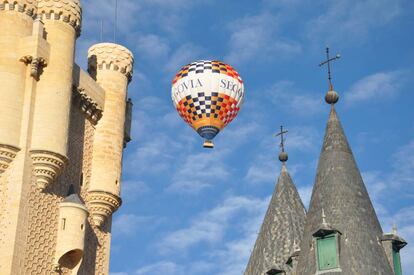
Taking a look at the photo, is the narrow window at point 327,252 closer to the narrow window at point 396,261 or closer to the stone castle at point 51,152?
the narrow window at point 396,261

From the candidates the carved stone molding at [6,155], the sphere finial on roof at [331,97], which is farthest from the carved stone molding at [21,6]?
the sphere finial on roof at [331,97]

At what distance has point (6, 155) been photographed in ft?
72.9

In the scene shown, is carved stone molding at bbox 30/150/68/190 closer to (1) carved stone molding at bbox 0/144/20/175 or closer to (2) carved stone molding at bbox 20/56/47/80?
(1) carved stone molding at bbox 0/144/20/175

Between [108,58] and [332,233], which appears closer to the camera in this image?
[332,233]

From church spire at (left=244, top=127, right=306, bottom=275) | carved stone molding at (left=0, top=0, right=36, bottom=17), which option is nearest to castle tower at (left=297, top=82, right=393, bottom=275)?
church spire at (left=244, top=127, right=306, bottom=275)

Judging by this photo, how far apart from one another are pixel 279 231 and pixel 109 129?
6454 mm

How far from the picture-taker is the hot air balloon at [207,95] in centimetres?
2639

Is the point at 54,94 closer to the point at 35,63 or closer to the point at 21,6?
the point at 35,63

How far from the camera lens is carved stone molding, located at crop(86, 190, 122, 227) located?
83.2 feet

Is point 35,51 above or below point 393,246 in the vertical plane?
above

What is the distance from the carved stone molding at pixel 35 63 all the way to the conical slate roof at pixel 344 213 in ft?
25.3

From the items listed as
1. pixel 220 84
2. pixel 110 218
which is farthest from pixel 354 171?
pixel 110 218

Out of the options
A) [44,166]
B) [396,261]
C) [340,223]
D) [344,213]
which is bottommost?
[396,261]

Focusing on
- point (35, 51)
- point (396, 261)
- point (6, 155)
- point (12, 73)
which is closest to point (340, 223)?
point (396, 261)
